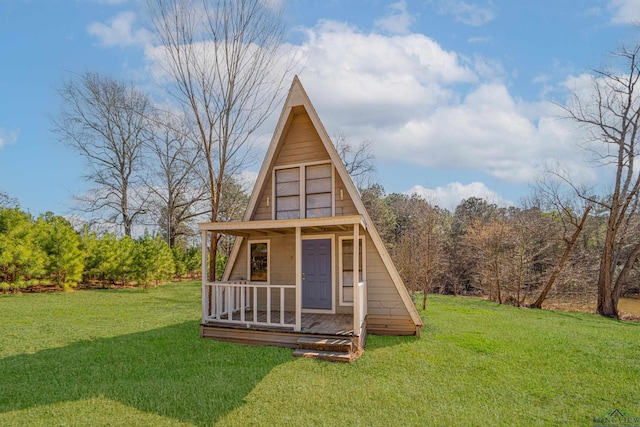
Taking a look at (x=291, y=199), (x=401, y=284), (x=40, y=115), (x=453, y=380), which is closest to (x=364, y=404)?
(x=453, y=380)

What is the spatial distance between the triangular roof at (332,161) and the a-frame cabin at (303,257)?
0.08 ft

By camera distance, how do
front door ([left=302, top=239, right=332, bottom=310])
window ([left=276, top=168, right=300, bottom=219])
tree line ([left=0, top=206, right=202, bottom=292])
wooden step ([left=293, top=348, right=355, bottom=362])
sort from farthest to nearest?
tree line ([left=0, top=206, right=202, bottom=292])
window ([left=276, top=168, right=300, bottom=219])
front door ([left=302, top=239, right=332, bottom=310])
wooden step ([left=293, top=348, right=355, bottom=362])

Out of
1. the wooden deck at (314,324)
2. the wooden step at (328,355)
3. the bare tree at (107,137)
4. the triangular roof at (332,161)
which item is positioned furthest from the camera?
the bare tree at (107,137)

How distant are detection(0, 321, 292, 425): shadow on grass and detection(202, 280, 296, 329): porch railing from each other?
0.57 metres

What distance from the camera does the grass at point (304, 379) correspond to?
152 inches

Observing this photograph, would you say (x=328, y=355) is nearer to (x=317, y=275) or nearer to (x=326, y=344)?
(x=326, y=344)

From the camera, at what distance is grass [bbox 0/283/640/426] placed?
3.86m

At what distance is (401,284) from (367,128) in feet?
49.4

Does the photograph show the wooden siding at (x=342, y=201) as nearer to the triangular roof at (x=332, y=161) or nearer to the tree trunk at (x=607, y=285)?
the triangular roof at (x=332, y=161)

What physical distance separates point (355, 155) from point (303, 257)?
15.2 m

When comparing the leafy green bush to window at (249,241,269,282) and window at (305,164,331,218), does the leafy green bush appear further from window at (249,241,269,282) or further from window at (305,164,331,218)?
window at (305,164,331,218)

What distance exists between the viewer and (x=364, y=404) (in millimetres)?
4145

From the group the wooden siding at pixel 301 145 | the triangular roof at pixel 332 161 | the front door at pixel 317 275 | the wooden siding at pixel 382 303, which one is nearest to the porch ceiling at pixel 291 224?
the triangular roof at pixel 332 161

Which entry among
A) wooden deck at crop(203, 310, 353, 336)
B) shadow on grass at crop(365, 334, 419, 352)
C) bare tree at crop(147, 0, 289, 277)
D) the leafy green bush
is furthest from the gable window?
the leafy green bush
